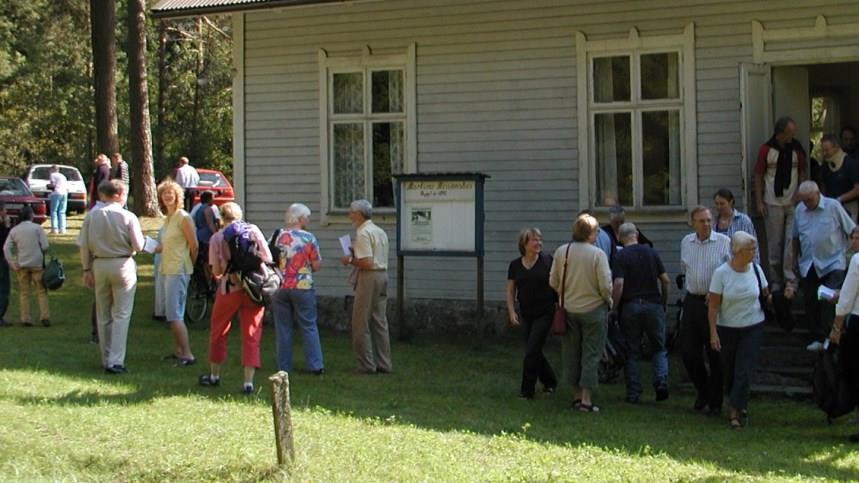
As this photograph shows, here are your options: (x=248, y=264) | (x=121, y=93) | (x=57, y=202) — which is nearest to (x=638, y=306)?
(x=248, y=264)

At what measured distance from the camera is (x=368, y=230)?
12656mm

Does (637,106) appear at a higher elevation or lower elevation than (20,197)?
higher

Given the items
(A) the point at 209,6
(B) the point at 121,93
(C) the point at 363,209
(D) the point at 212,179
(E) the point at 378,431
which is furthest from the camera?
(B) the point at 121,93

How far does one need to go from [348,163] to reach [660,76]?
4599 mm

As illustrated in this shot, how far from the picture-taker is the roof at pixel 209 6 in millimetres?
15773

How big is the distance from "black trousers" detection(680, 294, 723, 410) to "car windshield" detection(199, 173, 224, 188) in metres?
28.3

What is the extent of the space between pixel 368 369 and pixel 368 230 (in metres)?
1.53

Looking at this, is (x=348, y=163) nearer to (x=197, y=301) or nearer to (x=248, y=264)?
(x=197, y=301)

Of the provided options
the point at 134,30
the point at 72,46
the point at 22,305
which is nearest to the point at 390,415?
the point at 22,305

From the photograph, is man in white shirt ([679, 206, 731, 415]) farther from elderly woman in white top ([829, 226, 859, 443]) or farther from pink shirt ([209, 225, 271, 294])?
pink shirt ([209, 225, 271, 294])

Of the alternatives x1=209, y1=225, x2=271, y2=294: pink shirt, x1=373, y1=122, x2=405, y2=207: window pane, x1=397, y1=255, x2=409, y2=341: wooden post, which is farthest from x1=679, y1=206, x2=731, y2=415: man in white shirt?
x1=373, y1=122, x2=405, y2=207: window pane

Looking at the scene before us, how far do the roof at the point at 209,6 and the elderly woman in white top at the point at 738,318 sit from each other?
716 cm

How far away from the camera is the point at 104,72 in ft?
92.5

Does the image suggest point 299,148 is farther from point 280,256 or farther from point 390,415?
point 390,415
